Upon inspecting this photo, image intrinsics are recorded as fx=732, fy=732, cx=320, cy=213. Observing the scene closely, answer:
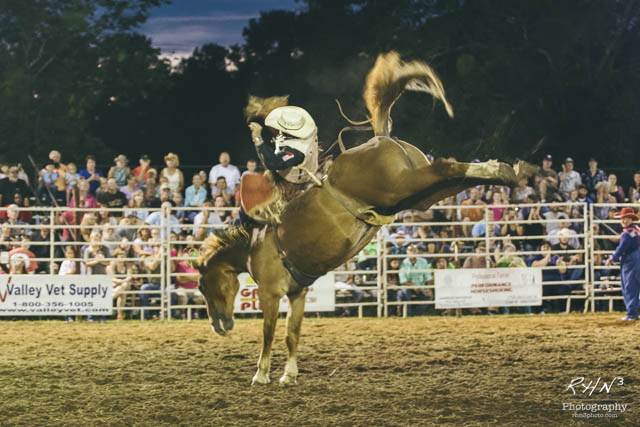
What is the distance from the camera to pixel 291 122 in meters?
5.83

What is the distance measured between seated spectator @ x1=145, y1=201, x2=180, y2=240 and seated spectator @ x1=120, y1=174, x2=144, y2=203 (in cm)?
67

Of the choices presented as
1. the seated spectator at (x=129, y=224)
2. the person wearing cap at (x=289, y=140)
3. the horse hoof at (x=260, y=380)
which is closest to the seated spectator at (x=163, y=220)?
the seated spectator at (x=129, y=224)

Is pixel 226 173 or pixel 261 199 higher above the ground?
pixel 226 173

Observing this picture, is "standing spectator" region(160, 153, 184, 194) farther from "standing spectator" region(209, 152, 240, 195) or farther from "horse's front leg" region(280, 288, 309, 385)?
"horse's front leg" region(280, 288, 309, 385)

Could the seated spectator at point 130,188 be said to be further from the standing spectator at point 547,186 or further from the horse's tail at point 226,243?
the standing spectator at point 547,186

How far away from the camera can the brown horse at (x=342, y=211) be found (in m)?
5.26

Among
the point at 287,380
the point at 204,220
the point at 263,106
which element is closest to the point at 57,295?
the point at 204,220

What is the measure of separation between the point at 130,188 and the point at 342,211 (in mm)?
7173

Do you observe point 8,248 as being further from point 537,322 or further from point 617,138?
point 617,138

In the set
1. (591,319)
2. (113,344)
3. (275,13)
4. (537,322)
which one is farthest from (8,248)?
(275,13)

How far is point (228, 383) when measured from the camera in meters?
6.41

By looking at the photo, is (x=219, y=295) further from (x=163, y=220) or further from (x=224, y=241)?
(x=163, y=220)

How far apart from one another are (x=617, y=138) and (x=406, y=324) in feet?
34.2

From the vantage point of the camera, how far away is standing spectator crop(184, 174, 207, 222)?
11852 mm
